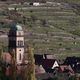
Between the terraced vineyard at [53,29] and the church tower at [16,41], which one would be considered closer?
the church tower at [16,41]

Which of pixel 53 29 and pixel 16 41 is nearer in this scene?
pixel 16 41

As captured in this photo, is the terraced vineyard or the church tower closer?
the church tower

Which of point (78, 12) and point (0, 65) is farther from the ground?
point (0, 65)

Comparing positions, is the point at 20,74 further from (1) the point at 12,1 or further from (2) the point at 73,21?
(1) the point at 12,1

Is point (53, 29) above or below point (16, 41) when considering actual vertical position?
below

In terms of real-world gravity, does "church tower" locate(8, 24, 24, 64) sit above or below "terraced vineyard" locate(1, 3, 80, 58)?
above

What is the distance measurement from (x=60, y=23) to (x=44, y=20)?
2681 millimetres

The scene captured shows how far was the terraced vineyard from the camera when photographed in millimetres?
73625

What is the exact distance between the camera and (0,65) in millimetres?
38844

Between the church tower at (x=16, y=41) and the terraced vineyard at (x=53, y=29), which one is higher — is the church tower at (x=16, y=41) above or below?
above

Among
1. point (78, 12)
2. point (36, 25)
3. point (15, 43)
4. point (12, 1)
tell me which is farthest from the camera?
point (12, 1)

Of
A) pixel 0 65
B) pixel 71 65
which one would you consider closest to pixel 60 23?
pixel 71 65

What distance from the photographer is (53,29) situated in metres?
90.8

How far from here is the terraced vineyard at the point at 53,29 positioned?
2899 inches
